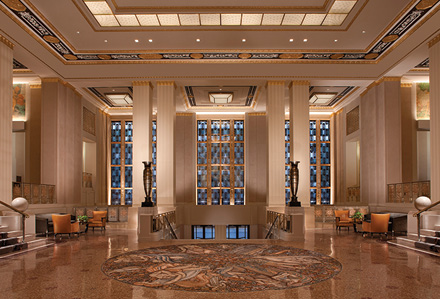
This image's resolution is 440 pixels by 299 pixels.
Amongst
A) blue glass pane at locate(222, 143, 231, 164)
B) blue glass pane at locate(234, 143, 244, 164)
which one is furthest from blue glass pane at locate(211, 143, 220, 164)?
blue glass pane at locate(234, 143, 244, 164)

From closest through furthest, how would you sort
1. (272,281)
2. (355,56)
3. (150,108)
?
1. (272,281)
2. (355,56)
3. (150,108)

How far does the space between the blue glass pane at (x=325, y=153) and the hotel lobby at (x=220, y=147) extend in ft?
0.45

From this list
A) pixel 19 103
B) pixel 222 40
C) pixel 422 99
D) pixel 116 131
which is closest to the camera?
pixel 222 40

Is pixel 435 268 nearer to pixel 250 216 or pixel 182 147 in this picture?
pixel 250 216

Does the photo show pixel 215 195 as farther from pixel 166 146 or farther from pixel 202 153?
pixel 166 146

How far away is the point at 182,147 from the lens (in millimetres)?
22734

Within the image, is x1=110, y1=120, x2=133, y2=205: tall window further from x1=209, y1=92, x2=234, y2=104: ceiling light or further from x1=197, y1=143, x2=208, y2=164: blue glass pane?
x1=209, y1=92, x2=234, y2=104: ceiling light

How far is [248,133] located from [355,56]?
358 inches

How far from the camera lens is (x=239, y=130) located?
77.2 ft

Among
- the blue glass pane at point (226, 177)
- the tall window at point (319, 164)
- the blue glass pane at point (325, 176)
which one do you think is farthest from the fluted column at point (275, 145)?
the blue glass pane at point (325, 176)

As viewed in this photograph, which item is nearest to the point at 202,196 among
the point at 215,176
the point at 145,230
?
the point at 215,176

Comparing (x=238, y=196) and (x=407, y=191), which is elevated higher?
(x=407, y=191)

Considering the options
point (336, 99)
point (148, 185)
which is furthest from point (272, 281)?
point (336, 99)

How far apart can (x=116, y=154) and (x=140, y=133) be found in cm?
769
